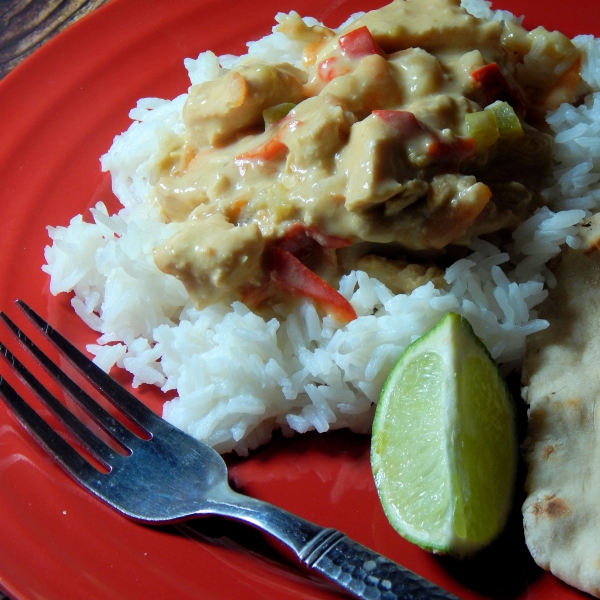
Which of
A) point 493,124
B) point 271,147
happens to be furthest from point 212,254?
point 493,124

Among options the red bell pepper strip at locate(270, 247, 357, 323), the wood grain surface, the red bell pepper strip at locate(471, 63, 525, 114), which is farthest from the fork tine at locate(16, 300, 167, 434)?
the wood grain surface

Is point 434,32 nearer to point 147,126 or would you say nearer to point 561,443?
point 147,126

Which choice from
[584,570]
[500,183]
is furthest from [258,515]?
[500,183]

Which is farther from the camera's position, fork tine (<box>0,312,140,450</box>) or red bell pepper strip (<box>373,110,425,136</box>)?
red bell pepper strip (<box>373,110,425,136</box>)

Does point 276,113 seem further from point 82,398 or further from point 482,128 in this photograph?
point 82,398

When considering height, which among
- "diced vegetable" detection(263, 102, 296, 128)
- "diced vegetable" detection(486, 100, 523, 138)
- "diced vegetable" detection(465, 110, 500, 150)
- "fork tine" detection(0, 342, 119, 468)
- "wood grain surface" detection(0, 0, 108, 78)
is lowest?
"diced vegetable" detection(486, 100, 523, 138)

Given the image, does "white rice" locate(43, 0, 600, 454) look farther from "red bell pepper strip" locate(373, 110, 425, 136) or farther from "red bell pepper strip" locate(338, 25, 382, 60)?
"red bell pepper strip" locate(338, 25, 382, 60)

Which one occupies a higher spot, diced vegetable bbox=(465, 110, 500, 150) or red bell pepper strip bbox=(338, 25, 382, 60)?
red bell pepper strip bbox=(338, 25, 382, 60)

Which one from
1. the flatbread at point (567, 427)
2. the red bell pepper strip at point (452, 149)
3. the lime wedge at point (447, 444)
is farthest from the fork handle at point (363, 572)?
the red bell pepper strip at point (452, 149)
